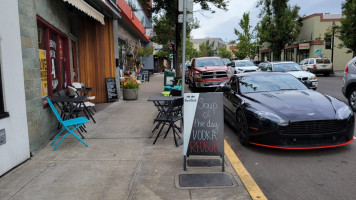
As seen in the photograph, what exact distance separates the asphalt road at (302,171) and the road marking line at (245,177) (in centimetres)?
8

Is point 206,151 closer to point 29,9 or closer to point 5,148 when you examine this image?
point 5,148

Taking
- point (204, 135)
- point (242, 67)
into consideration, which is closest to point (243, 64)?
point (242, 67)

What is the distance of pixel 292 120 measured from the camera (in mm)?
4785

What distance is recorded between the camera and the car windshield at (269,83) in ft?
21.1

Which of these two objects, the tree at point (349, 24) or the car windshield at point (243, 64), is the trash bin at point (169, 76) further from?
the tree at point (349, 24)

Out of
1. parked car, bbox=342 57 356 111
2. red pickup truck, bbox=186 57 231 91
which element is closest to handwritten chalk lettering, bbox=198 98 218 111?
parked car, bbox=342 57 356 111

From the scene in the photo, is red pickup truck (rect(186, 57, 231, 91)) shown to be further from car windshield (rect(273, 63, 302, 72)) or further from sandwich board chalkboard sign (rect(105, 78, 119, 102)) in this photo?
sandwich board chalkboard sign (rect(105, 78, 119, 102))

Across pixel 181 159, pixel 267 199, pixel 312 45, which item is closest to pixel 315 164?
pixel 267 199

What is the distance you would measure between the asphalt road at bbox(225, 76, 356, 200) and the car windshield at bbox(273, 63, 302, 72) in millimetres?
9226

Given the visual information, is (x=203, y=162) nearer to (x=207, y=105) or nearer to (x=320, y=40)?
(x=207, y=105)

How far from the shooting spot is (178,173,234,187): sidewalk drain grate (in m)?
3.85

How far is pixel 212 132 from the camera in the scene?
437 centimetres

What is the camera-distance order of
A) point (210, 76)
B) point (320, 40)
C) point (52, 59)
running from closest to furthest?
point (52, 59)
point (210, 76)
point (320, 40)

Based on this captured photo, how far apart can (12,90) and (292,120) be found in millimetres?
4417
